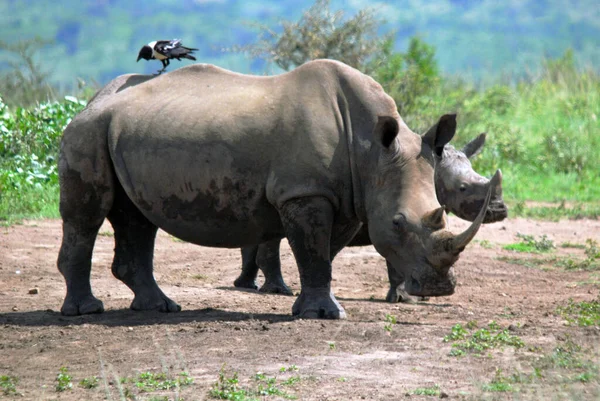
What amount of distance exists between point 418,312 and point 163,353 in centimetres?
217

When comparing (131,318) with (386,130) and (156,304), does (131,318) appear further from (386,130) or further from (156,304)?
(386,130)

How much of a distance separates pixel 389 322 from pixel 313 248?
0.68 metres

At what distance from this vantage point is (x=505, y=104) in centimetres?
2202

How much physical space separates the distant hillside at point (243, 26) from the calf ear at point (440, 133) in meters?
59.7

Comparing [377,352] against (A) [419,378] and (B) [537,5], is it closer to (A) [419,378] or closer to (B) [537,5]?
(A) [419,378]

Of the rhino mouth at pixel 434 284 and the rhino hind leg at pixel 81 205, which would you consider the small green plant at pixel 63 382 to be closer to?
the rhino hind leg at pixel 81 205

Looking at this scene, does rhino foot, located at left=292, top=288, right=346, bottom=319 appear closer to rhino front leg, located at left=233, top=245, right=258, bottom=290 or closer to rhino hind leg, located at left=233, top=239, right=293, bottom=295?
rhino hind leg, located at left=233, top=239, right=293, bottom=295

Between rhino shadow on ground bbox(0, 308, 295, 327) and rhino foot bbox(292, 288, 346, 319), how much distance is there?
112 mm

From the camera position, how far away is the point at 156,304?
27.0 ft

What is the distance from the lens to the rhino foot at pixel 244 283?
9.66 meters

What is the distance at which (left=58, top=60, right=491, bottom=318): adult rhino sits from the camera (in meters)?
7.61

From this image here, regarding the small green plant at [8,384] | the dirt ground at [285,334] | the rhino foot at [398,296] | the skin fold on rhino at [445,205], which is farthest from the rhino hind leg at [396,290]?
the small green plant at [8,384]

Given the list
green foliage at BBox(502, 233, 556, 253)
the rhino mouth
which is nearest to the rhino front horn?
the rhino mouth

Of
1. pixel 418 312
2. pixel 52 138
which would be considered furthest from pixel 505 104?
pixel 418 312
